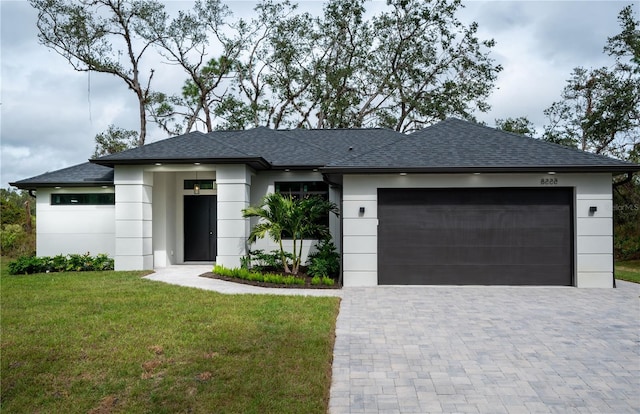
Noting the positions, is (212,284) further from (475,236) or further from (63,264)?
(475,236)

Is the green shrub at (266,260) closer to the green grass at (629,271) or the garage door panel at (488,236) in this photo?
the garage door panel at (488,236)

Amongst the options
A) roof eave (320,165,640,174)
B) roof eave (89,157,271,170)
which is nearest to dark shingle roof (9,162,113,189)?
roof eave (89,157,271,170)

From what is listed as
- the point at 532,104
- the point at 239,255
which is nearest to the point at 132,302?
the point at 239,255

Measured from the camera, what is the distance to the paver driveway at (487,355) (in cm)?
376

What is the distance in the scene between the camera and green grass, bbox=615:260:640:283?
11714mm

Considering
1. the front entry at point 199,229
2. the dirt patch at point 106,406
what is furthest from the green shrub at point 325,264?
the dirt patch at point 106,406

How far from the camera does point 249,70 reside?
85.7ft

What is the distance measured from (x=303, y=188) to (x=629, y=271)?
11623 millimetres

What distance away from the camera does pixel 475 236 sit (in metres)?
9.95

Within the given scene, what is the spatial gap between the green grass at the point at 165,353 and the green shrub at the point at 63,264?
410 centimetres

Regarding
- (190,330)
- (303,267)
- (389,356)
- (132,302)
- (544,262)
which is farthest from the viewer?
(303,267)

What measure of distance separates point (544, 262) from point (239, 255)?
785cm

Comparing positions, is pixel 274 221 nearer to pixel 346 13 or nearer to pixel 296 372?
pixel 296 372

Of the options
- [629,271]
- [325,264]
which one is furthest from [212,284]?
[629,271]
